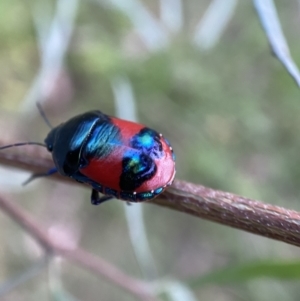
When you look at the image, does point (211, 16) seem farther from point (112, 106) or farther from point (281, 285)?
point (281, 285)

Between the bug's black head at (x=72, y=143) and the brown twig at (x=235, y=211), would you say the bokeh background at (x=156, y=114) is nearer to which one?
the bug's black head at (x=72, y=143)

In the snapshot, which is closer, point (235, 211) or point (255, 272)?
point (235, 211)

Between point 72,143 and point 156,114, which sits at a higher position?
point 72,143

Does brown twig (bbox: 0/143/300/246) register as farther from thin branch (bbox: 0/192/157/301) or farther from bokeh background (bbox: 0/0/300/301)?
bokeh background (bbox: 0/0/300/301)

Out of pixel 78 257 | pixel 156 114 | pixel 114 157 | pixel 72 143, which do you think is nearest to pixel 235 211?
pixel 114 157

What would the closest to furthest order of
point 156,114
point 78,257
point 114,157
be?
point 114,157 → point 78,257 → point 156,114

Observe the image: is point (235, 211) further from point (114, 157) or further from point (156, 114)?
point (156, 114)

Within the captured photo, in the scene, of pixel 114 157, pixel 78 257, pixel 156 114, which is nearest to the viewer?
pixel 114 157
